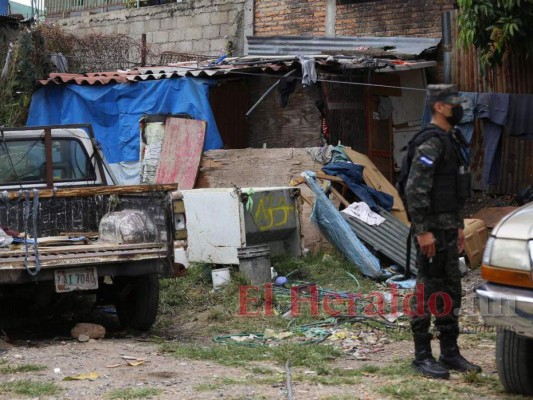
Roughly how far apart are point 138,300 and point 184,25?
1044 cm

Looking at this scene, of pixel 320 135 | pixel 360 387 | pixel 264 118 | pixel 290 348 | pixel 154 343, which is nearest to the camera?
pixel 360 387

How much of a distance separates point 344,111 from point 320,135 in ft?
2.20

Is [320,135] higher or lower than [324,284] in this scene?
higher

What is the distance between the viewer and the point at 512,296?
502 cm

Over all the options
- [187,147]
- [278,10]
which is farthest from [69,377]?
[278,10]

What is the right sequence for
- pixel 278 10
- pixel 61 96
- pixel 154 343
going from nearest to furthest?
pixel 154 343, pixel 61 96, pixel 278 10

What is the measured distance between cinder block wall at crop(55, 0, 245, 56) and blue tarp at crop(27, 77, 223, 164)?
10.1 feet

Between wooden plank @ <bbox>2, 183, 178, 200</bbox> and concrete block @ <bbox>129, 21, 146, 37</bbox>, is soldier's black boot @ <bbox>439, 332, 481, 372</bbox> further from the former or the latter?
concrete block @ <bbox>129, 21, 146, 37</bbox>

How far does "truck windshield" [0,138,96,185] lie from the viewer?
8742 mm

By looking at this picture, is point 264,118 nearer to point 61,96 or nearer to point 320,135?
point 320,135

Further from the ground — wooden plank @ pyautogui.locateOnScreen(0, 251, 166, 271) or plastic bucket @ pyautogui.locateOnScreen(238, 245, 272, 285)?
wooden plank @ pyautogui.locateOnScreen(0, 251, 166, 271)

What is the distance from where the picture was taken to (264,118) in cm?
1435

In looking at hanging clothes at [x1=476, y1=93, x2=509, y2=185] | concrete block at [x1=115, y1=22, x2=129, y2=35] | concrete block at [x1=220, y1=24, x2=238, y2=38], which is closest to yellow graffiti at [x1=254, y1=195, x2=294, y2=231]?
hanging clothes at [x1=476, y1=93, x2=509, y2=185]

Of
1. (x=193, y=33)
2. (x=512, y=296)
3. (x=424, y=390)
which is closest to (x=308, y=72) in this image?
(x=193, y=33)
